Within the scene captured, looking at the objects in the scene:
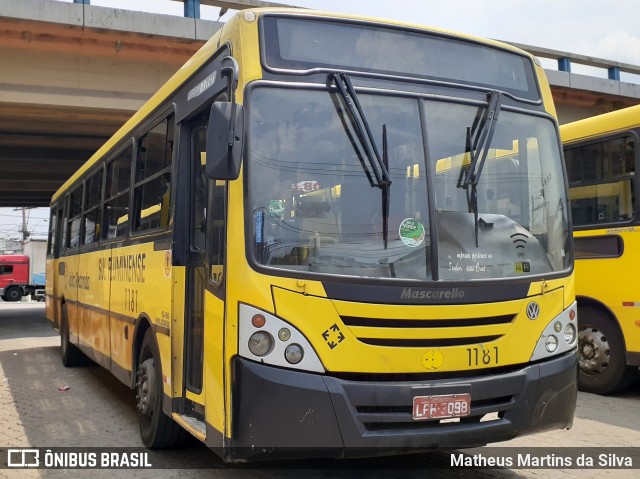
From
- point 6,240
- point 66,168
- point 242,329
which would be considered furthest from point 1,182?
point 6,240

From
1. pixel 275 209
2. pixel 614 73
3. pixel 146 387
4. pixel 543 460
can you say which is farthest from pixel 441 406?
pixel 614 73

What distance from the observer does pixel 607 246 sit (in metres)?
7.57

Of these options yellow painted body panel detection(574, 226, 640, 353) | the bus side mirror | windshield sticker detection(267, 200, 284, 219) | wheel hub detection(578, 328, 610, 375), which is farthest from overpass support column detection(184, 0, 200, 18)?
windshield sticker detection(267, 200, 284, 219)

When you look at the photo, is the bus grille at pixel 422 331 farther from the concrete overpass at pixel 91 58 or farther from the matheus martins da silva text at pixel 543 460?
the concrete overpass at pixel 91 58

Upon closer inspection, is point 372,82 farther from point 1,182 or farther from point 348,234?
point 1,182

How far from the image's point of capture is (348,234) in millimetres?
3951

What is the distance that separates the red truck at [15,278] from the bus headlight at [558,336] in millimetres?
42254

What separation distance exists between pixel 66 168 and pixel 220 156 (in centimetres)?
2278

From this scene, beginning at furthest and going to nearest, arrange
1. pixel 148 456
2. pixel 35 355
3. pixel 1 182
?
pixel 1 182 < pixel 35 355 < pixel 148 456

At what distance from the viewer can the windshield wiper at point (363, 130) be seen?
4.05 m

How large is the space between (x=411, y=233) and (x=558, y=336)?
1.30 metres

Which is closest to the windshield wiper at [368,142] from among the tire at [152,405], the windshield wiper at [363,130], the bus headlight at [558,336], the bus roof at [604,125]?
the windshield wiper at [363,130]

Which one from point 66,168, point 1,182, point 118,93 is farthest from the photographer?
point 1,182

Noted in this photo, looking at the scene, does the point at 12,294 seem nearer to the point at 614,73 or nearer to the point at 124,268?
the point at 614,73
